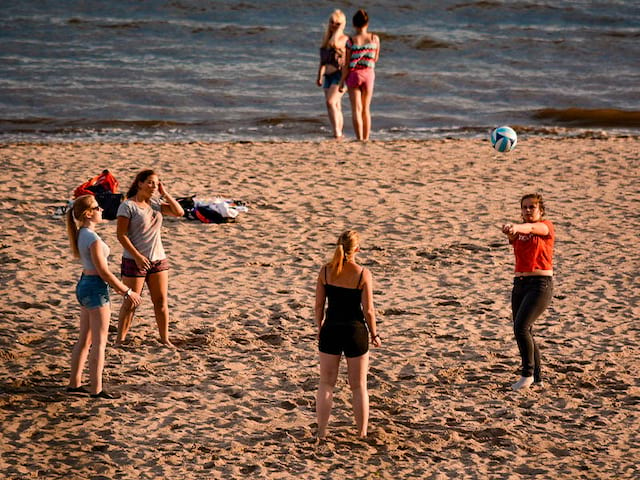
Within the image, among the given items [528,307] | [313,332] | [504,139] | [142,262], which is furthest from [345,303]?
[504,139]

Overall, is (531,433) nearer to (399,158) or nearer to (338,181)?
(338,181)

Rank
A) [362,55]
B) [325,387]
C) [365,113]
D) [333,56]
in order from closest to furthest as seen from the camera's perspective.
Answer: [325,387] → [362,55] → [333,56] → [365,113]

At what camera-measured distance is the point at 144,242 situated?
853 centimetres

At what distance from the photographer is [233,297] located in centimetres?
998

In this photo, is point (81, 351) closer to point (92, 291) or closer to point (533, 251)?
point (92, 291)

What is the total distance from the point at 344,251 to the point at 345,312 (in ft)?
1.26

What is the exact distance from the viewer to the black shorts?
6945 millimetres

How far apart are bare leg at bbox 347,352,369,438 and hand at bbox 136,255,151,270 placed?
2134 millimetres

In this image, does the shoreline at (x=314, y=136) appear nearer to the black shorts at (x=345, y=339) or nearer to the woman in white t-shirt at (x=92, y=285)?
the woman in white t-shirt at (x=92, y=285)

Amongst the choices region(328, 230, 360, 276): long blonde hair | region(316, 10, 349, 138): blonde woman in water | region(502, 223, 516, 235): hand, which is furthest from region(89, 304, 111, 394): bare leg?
region(316, 10, 349, 138): blonde woman in water

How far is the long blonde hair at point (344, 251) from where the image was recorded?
6.91 m

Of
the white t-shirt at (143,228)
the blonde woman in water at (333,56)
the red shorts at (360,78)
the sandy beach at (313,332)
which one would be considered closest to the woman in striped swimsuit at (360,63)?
the red shorts at (360,78)

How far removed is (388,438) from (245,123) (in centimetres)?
1403

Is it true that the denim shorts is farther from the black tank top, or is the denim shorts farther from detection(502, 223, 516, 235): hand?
detection(502, 223, 516, 235): hand
